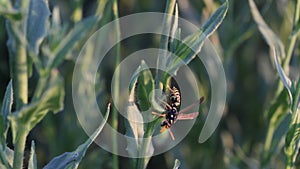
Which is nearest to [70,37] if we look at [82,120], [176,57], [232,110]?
[176,57]

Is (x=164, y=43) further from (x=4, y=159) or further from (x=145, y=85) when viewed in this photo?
(x=4, y=159)

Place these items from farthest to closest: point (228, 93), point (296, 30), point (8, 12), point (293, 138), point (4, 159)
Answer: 1. point (228, 93)
2. point (296, 30)
3. point (293, 138)
4. point (4, 159)
5. point (8, 12)

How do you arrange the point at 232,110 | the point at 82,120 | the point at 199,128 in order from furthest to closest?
the point at 232,110
the point at 199,128
the point at 82,120

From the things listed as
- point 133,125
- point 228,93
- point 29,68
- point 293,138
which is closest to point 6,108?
point 29,68

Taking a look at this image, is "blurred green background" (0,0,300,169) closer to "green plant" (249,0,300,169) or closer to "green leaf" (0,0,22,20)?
"green plant" (249,0,300,169)

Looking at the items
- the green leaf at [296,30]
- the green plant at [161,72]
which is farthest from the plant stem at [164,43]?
the green leaf at [296,30]

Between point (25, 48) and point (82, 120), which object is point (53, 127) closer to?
point (82, 120)
